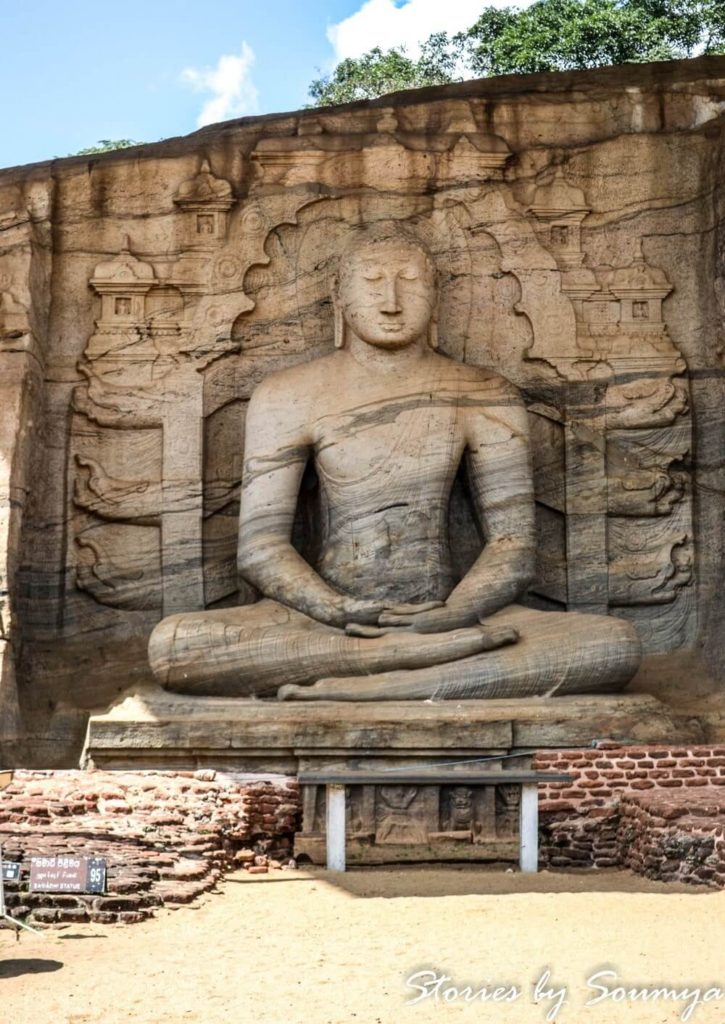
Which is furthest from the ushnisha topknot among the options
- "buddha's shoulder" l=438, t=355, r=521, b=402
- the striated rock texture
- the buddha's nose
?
"buddha's shoulder" l=438, t=355, r=521, b=402

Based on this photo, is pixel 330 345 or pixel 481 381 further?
pixel 330 345

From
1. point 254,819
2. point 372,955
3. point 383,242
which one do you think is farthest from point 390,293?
point 372,955

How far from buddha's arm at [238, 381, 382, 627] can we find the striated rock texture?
0.49 meters

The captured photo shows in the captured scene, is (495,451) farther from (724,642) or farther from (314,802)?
(314,802)

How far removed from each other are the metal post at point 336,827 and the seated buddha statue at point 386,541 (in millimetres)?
1306

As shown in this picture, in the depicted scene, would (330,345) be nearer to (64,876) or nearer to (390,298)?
(390,298)

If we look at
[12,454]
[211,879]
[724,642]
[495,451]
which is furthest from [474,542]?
[211,879]

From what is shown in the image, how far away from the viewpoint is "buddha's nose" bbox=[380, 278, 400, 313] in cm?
1391

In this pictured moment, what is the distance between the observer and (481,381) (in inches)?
554

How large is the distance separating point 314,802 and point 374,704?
1.10 m

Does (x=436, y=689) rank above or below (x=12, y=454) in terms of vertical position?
below

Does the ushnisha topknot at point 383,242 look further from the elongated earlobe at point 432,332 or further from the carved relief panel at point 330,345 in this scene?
the carved relief panel at point 330,345

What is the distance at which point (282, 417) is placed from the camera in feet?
45.6

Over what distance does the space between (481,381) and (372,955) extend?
571 centimetres
